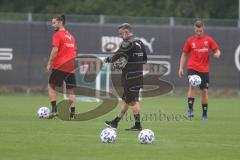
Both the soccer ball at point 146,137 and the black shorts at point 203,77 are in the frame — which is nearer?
the soccer ball at point 146,137

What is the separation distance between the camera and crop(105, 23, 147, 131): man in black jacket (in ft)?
49.4

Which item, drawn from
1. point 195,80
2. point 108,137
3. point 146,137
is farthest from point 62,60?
point 146,137

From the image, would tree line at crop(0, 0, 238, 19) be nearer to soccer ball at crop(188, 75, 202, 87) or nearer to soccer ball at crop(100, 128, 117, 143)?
soccer ball at crop(188, 75, 202, 87)

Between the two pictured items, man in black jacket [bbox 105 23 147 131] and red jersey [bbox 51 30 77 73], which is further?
red jersey [bbox 51 30 77 73]

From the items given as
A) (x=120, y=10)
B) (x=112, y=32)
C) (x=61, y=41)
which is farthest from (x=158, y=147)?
(x=120, y=10)

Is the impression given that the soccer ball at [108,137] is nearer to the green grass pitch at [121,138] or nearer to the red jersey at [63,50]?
the green grass pitch at [121,138]

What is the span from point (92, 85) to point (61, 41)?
9.51 metres

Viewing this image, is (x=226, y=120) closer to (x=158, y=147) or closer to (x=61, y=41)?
(x=61, y=41)

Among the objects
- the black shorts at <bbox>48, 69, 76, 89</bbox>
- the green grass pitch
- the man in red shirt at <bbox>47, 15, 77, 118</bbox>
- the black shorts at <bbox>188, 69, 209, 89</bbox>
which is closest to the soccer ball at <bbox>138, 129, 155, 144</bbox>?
the green grass pitch

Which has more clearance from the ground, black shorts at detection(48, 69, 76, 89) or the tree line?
the tree line

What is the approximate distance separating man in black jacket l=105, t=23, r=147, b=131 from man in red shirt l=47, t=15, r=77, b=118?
3057 millimetres

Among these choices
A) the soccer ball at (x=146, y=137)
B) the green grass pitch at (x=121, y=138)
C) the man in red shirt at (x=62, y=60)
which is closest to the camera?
the green grass pitch at (x=121, y=138)

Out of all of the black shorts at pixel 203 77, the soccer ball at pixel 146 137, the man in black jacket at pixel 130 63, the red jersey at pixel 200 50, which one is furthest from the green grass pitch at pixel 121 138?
the red jersey at pixel 200 50

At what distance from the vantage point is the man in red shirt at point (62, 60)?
1816cm
